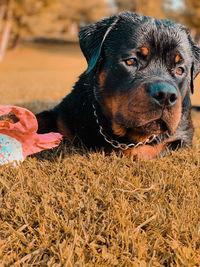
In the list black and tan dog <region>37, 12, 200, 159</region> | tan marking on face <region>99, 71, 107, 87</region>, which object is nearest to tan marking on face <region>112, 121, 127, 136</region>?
black and tan dog <region>37, 12, 200, 159</region>

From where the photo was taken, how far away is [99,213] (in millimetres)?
1595

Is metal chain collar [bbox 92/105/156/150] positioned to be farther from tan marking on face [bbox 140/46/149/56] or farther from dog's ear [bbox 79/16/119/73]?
tan marking on face [bbox 140/46/149/56]

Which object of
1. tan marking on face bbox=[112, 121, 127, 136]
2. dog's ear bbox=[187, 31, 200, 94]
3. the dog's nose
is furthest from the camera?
dog's ear bbox=[187, 31, 200, 94]

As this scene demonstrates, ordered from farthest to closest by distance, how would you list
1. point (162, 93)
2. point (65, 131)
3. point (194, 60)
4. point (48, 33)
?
point (48, 33) < point (65, 131) < point (194, 60) < point (162, 93)

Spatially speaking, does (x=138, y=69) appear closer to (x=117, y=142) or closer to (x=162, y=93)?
(x=162, y=93)

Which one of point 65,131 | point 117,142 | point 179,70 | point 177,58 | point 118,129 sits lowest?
point 65,131

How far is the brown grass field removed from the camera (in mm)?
1293

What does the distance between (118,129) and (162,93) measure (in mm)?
598

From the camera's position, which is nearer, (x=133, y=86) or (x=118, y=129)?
(x=133, y=86)

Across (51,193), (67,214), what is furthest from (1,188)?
(67,214)

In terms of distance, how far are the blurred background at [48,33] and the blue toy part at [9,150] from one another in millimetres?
6909

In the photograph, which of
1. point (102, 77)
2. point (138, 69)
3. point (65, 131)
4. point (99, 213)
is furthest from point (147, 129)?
point (65, 131)

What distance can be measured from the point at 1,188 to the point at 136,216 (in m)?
0.92

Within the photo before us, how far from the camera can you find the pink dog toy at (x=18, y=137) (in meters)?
1.99
